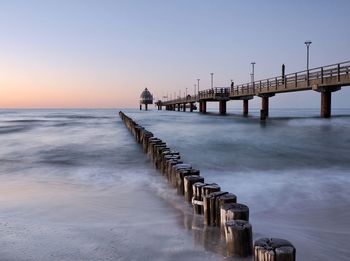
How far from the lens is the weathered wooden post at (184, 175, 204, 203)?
20.1 feet

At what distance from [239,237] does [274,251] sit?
0.85m

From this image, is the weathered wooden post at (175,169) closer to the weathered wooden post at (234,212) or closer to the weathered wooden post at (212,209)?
the weathered wooden post at (212,209)

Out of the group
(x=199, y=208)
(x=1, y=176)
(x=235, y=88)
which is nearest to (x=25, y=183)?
(x=1, y=176)

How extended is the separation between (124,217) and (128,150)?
9.87m

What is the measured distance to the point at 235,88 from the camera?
169 ft

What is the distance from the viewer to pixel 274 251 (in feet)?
10.1

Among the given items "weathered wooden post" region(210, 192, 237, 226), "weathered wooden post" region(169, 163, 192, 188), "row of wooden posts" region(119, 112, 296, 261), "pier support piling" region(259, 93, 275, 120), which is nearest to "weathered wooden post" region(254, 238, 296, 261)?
"row of wooden posts" region(119, 112, 296, 261)

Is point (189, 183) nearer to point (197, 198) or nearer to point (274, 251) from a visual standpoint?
point (197, 198)

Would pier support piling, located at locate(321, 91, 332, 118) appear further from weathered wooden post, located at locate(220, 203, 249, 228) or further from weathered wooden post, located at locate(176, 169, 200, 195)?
weathered wooden post, located at locate(220, 203, 249, 228)

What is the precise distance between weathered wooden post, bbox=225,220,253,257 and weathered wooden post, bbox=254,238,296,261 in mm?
671

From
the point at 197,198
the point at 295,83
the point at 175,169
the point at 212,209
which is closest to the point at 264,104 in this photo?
the point at 295,83

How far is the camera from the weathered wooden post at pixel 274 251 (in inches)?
120

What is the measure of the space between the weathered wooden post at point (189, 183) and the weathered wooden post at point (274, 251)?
292cm

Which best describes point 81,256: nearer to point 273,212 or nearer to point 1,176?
point 273,212
